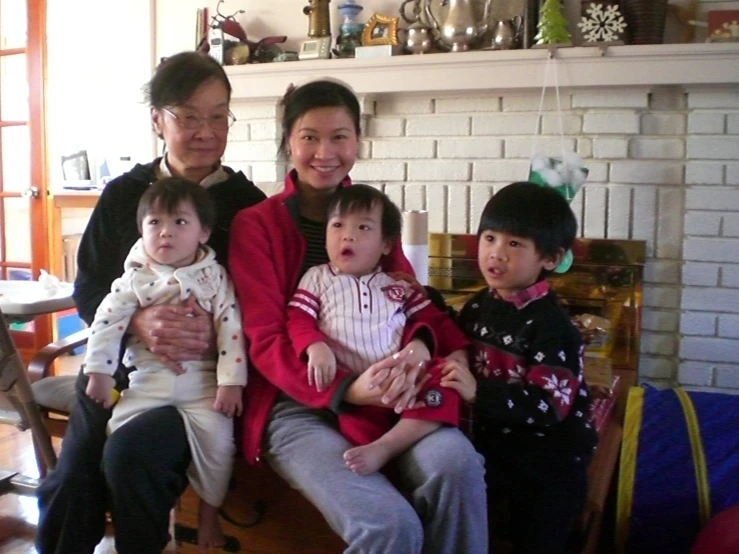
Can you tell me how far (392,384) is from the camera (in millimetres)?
1255

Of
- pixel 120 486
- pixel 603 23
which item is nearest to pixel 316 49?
pixel 603 23

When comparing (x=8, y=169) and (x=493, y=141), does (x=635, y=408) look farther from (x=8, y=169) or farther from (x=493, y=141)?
(x=8, y=169)

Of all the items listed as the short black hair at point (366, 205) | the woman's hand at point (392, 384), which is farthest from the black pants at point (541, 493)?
the short black hair at point (366, 205)

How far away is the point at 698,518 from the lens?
1.70 m

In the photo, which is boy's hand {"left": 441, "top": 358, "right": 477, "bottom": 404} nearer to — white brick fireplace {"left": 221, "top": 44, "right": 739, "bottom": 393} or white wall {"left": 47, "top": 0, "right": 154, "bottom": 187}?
white brick fireplace {"left": 221, "top": 44, "right": 739, "bottom": 393}

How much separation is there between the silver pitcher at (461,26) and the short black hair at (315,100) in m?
1.18

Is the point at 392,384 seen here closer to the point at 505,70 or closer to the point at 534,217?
the point at 534,217

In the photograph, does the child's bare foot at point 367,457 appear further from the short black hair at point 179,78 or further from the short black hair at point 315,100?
the short black hair at point 179,78

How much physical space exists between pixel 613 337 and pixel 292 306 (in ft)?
5.19

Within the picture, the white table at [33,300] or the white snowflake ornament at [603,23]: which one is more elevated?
the white snowflake ornament at [603,23]

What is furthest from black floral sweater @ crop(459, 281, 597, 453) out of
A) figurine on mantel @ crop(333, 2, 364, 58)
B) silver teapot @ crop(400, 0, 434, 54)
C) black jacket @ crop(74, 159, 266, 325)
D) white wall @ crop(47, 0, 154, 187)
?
white wall @ crop(47, 0, 154, 187)

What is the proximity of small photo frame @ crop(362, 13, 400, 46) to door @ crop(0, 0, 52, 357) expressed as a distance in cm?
181

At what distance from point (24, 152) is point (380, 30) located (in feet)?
7.19

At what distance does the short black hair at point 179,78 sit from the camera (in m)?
1.58
